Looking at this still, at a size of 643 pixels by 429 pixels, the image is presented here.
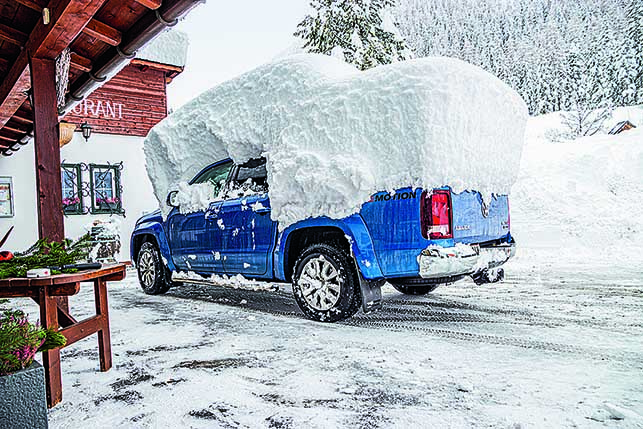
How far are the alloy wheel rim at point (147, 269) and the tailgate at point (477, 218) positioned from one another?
15.4 feet

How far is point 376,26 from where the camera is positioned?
1641 centimetres

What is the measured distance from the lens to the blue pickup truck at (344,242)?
4320mm

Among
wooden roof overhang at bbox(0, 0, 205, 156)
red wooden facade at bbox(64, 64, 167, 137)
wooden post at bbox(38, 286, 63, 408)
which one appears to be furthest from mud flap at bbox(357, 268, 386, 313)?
red wooden facade at bbox(64, 64, 167, 137)

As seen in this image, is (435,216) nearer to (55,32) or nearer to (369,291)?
(369,291)

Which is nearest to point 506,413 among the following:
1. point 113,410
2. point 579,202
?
point 113,410

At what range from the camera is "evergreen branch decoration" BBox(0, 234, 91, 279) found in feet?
9.66

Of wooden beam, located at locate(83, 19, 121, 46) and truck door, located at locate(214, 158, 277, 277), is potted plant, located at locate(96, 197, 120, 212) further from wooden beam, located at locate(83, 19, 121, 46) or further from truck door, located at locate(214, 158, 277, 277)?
wooden beam, located at locate(83, 19, 121, 46)

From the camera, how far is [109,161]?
12930mm

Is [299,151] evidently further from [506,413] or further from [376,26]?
[376,26]

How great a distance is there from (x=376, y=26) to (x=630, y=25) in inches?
1390

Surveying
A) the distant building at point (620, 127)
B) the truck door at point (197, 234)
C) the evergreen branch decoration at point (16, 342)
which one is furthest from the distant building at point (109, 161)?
the distant building at point (620, 127)

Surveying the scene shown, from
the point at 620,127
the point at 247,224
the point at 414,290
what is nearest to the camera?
the point at 247,224

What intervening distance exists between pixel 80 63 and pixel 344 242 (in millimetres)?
3934

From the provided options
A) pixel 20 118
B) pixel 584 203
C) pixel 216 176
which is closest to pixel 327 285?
pixel 216 176
